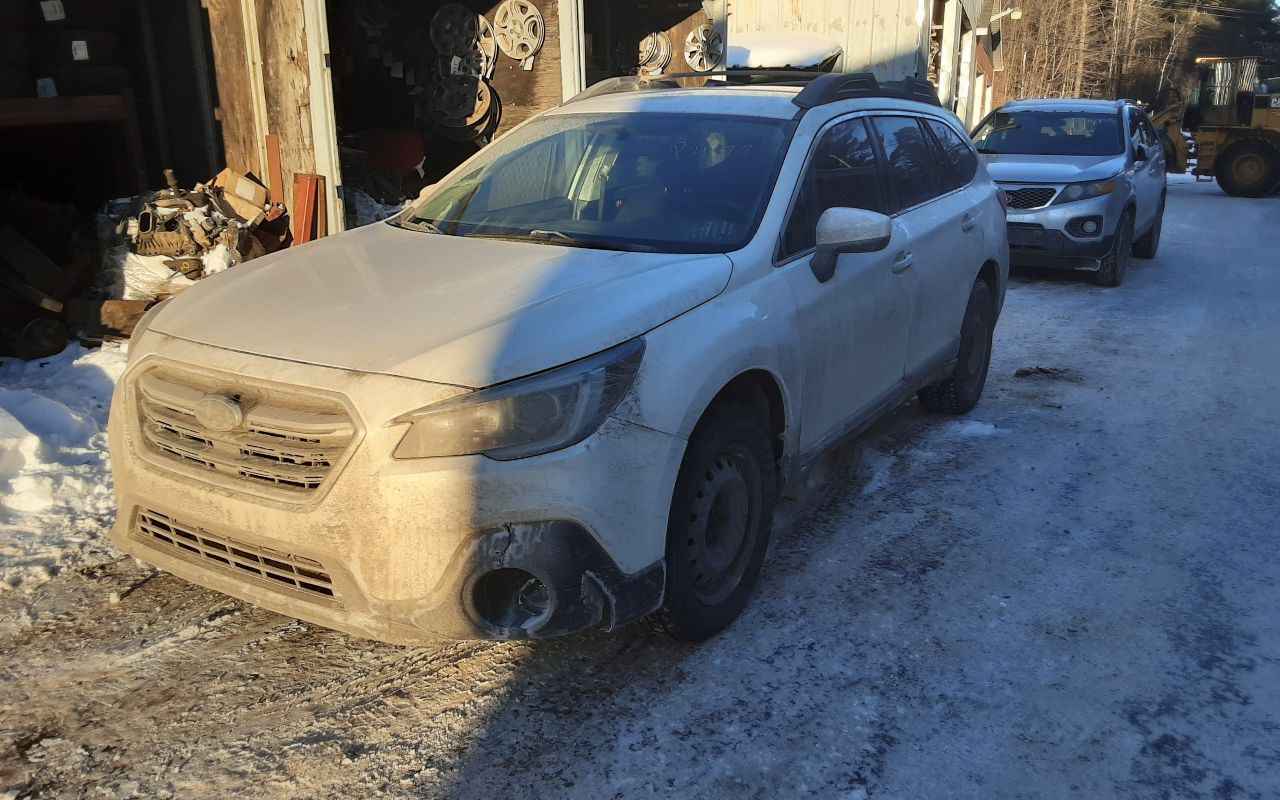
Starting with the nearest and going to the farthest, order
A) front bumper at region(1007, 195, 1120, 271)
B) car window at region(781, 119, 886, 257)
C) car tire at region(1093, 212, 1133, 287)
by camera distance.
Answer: car window at region(781, 119, 886, 257), front bumper at region(1007, 195, 1120, 271), car tire at region(1093, 212, 1133, 287)

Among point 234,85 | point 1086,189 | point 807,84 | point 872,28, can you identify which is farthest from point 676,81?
point 872,28

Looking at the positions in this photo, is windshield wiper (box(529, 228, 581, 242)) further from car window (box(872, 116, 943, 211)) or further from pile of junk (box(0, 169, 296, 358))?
pile of junk (box(0, 169, 296, 358))

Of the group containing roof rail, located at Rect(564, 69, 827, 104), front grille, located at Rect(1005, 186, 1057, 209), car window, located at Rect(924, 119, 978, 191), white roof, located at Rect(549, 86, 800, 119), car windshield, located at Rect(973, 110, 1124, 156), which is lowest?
front grille, located at Rect(1005, 186, 1057, 209)

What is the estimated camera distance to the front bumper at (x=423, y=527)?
2654mm

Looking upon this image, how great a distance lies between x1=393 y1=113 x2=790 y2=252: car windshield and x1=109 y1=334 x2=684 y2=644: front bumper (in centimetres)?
106

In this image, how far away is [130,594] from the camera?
3734 mm

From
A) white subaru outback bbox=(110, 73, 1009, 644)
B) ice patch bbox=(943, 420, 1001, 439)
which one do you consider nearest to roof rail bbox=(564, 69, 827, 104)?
white subaru outback bbox=(110, 73, 1009, 644)

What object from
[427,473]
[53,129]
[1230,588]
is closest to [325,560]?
[427,473]

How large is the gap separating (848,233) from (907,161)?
1.40 metres

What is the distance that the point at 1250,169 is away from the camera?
2012 centimetres

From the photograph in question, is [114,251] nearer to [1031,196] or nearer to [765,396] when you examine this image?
[765,396]

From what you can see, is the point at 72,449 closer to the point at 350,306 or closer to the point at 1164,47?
the point at 350,306

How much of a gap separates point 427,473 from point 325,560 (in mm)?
398

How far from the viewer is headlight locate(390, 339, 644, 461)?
2.65 m
